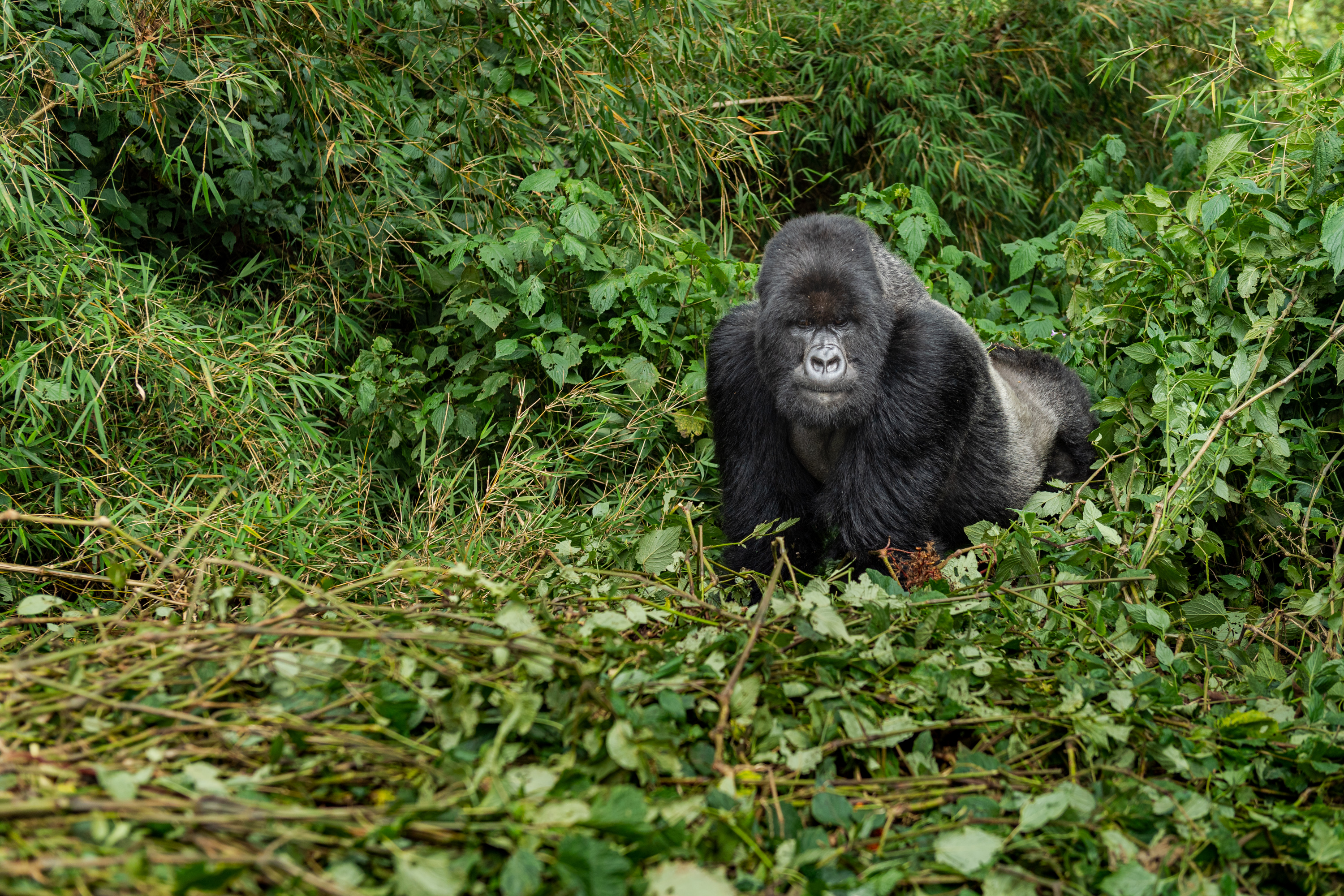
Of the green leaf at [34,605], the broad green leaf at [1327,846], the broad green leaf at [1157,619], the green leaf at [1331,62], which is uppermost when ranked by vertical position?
the green leaf at [1331,62]

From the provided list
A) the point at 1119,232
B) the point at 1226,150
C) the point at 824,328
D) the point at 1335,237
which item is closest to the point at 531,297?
the point at 824,328

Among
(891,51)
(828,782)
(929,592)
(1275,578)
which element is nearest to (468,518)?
(929,592)

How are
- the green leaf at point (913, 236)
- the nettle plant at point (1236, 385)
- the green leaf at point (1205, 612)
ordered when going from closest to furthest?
the green leaf at point (1205, 612), the nettle plant at point (1236, 385), the green leaf at point (913, 236)

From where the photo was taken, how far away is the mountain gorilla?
10.2 feet

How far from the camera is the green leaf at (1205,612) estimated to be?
2.91 metres

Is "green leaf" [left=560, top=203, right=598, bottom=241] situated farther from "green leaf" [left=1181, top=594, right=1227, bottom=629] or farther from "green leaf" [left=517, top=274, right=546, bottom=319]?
"green leaf" [left=1181, top=594, right=1227, bottom=629]

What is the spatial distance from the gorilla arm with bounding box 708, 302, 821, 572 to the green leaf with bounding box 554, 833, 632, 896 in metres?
1.80

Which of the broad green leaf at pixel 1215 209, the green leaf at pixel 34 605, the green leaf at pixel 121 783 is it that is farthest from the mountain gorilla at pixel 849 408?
the green leaf at pixel 121 783

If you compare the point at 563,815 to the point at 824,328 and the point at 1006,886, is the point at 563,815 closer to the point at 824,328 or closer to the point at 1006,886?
the point at 1006,886

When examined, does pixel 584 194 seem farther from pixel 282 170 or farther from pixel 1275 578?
pixel 1275 578

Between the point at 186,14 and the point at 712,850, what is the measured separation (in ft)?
10.2

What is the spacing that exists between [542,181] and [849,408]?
64.4 inches

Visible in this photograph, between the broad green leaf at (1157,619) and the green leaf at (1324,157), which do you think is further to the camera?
the green leaf at (1324,157)

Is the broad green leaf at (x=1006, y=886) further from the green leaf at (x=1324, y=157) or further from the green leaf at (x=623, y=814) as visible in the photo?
the green leaf at (x=1324, y=157)
